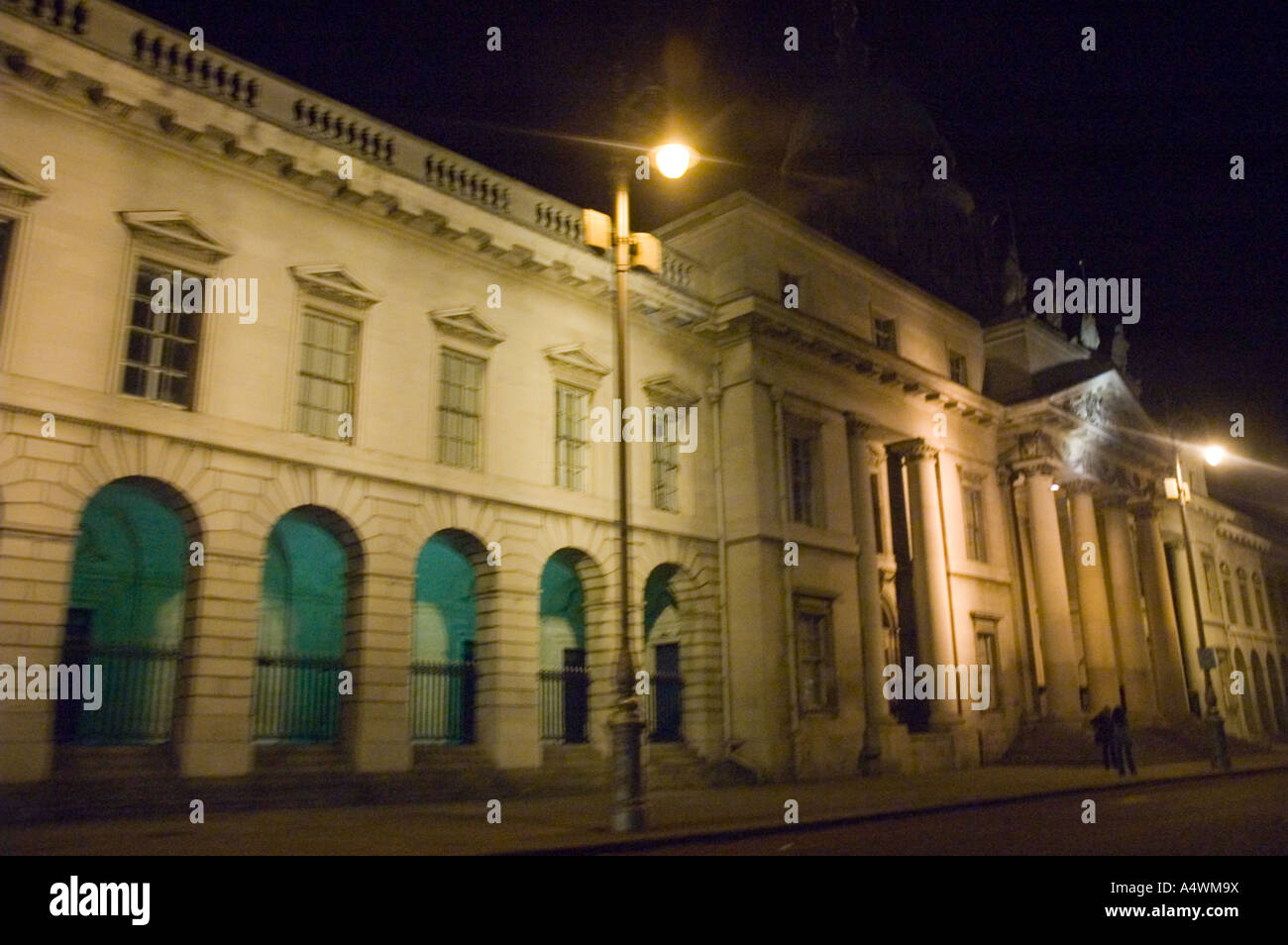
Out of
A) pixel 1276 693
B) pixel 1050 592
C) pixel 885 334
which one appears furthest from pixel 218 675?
pixel 1276 693

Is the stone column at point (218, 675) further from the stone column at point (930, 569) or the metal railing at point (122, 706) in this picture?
the stone column at point (930, 569)

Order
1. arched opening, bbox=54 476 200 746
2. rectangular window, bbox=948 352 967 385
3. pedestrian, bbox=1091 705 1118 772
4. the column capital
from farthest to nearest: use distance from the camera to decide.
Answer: rectangular window, bbox=948 352 967 385
the column capital
pedestrian, bbox=1091 705 1118 772
arched opening, bbox=54 476 200 746

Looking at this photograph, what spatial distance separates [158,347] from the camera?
50.8 ft

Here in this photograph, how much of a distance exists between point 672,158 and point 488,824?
876 cm

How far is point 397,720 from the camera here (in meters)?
16.9

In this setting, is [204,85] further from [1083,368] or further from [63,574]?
[1083,368]

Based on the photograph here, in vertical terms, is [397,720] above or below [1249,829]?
above

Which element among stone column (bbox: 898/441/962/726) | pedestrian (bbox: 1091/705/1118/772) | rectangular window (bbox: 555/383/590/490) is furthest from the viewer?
stone column (bbox: 898/441/962/726)

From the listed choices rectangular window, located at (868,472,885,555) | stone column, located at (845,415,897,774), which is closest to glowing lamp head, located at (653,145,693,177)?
stone column, located at (845,415,897,774)

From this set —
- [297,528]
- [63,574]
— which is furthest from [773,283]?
[63,574]

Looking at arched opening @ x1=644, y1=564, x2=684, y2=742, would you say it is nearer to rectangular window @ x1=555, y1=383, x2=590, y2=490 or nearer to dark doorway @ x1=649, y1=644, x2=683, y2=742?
dark doorway @ x1=649, y1=644, x2=683, y2=742

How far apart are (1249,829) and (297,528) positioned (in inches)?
661

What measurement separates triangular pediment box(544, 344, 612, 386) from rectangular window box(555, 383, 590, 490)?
284mm

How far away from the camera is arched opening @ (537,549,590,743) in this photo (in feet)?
70.1
